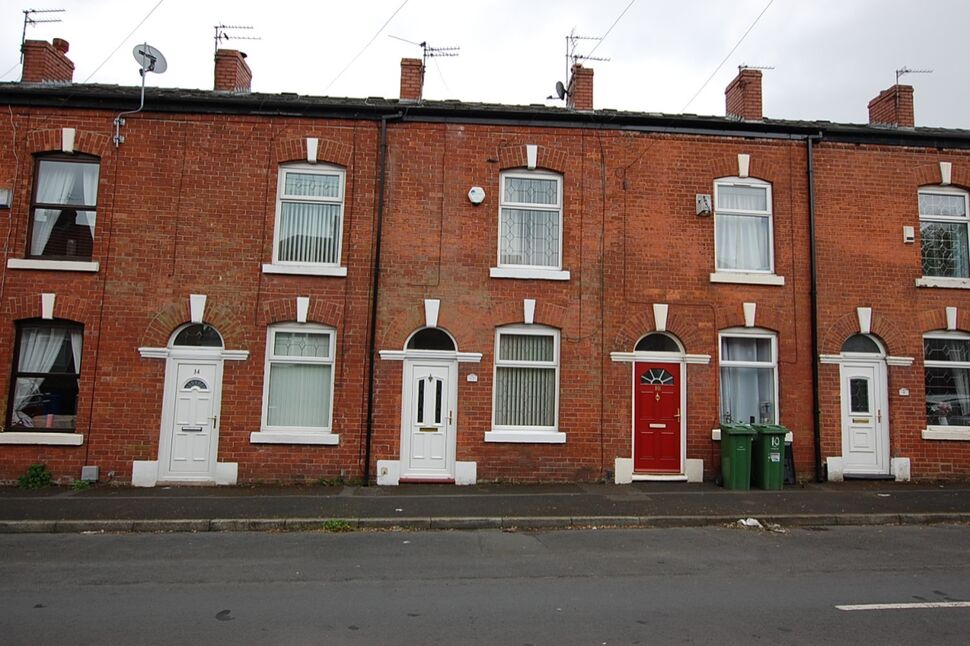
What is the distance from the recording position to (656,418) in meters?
12.3

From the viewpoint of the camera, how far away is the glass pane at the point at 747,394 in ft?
41.1

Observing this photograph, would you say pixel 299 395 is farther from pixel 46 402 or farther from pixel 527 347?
pixel 46 402

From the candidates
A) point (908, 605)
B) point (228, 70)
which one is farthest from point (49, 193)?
point (908, 605)

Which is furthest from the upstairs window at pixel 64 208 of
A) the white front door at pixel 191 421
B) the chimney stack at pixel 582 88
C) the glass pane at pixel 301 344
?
the chimney stack at pixel 582 88

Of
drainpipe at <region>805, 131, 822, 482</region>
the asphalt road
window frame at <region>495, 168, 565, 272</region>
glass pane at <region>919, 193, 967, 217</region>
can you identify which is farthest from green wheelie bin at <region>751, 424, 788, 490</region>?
glass pane at <region>919, 193, 967, 217</region>

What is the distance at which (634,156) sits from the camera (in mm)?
12672

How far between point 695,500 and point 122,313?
10051 millimetres

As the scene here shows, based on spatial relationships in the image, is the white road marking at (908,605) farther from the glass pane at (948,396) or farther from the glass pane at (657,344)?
the glass pane at (948,396)

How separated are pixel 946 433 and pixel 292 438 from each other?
11.9 metres

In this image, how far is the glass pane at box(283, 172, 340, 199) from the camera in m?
12.3

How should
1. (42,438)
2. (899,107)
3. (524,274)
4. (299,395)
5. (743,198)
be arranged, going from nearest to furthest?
(42,438), (299,395), (524,274), (743,198), (899,107)

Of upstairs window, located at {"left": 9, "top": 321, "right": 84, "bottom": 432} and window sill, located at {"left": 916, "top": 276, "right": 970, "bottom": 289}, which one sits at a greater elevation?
window sill, located at {"left": 916, "top": 276, "right": 970, "bottom": 289}

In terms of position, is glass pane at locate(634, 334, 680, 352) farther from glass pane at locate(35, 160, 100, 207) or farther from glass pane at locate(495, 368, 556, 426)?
glass pane at locate(35, 160, 100, 207)

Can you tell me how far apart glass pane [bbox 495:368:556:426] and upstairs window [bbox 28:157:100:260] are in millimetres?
7639
